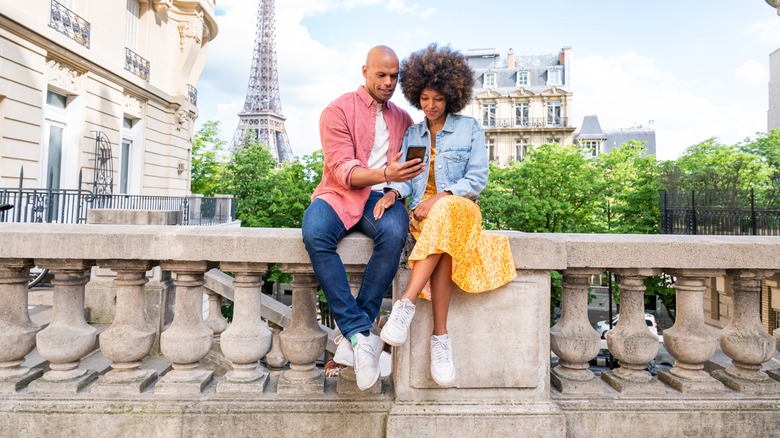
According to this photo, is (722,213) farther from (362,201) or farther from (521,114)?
(521,114)

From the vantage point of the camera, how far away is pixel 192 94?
23.4 meters

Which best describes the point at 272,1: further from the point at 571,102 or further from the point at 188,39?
the point at 188,39

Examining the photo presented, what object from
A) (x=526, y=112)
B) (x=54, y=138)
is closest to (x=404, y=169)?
(x=54, y=138)

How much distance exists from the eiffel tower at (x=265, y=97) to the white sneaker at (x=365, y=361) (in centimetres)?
6423

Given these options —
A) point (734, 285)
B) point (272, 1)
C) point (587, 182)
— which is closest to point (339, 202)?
point (734, 285)

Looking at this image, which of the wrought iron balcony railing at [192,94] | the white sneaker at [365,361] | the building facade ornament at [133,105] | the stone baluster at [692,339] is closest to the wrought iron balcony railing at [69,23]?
the building facade ornament at [133,105]

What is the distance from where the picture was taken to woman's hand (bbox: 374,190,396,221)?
267 cm

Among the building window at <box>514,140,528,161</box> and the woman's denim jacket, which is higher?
the building window at <box>514,140,528,161</box>

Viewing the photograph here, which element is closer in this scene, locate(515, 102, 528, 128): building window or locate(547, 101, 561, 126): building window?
locate(547, 101, 561, 126): building window

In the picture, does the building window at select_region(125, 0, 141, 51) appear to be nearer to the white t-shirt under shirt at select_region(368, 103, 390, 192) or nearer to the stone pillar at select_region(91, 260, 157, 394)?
the stone pillar at select_region(91, 260, 157, 394)

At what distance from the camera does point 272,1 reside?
7231 cm

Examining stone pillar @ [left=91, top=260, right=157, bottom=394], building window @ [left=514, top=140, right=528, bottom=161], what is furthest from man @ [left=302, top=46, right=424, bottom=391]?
building window @ [left=514, top=140, right=528, bottom=161]

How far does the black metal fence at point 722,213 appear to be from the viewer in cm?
1492

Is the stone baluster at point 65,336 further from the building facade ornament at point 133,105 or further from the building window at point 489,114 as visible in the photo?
the building window at point 489,114
